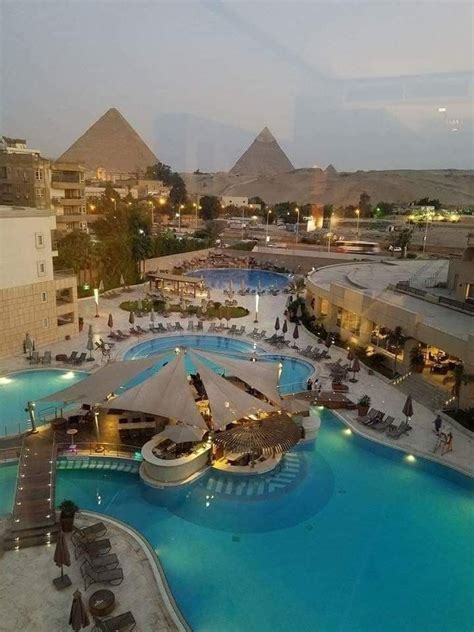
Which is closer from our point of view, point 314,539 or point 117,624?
point 117,624

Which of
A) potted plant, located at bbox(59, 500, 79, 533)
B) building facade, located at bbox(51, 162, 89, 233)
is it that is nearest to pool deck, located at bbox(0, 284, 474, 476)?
potted plant, located at bbox(59, 500, 79, 533)

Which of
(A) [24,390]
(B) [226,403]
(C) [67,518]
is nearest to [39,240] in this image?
(A) [24,390]

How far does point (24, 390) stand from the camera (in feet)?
60.0

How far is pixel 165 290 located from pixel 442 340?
22975mm

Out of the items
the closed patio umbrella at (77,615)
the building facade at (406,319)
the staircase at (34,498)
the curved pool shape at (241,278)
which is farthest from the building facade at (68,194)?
the closed patio umbrella at (77,615)

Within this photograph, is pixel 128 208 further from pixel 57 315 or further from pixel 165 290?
pixel 57 315

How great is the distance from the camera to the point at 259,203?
13875 centimetres

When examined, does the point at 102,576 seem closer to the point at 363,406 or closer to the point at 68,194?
the point at 363,406

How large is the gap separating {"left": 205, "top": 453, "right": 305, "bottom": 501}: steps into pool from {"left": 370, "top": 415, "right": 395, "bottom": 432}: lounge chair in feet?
11.0

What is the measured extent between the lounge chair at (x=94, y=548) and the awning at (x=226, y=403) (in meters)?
4.25

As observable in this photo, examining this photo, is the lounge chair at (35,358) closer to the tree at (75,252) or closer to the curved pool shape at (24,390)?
the curved pool shape at (24,390)

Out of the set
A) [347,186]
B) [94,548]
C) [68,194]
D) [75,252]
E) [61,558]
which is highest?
[347,186]

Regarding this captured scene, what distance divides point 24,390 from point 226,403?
9503 millimetres

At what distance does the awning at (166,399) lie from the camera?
1290 cm
